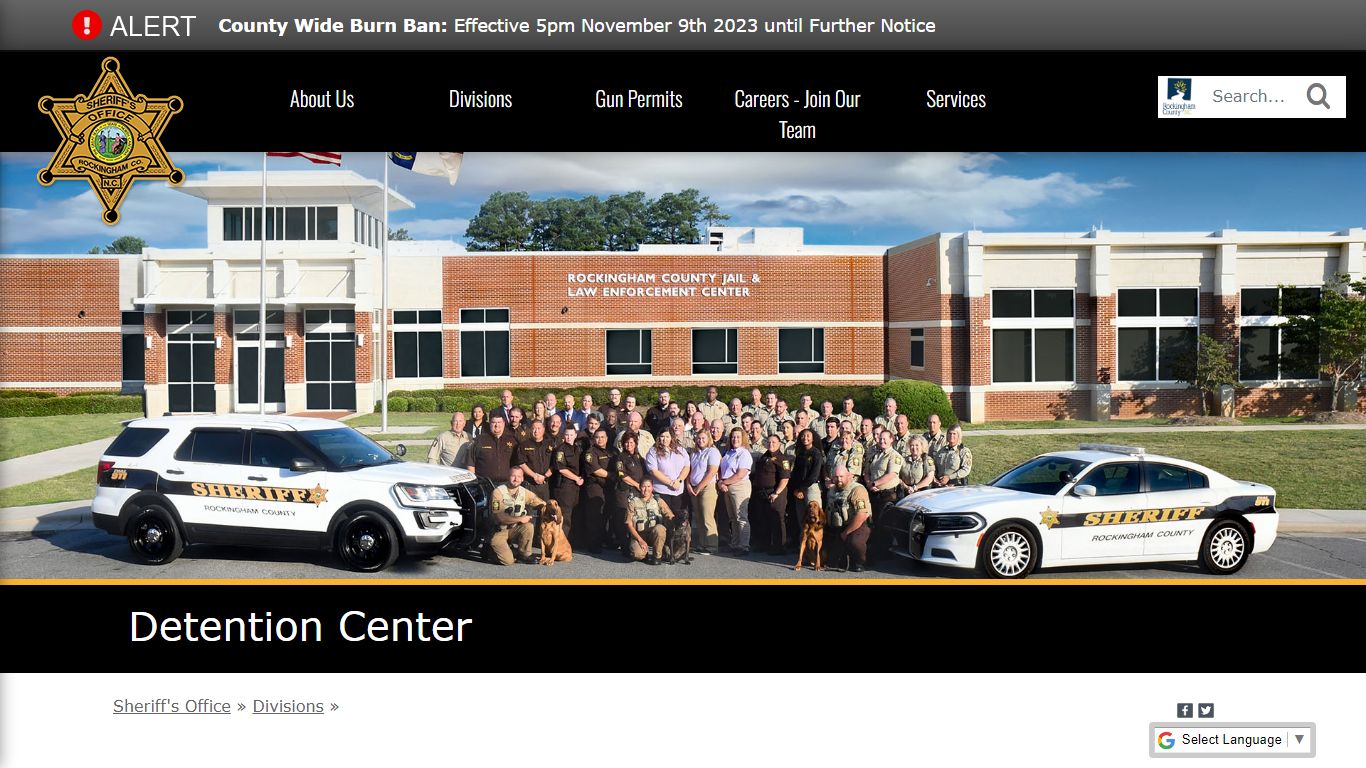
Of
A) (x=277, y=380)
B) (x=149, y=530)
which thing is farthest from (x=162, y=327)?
(x=149, y=530)

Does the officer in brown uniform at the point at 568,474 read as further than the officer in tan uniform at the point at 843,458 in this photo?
Yes

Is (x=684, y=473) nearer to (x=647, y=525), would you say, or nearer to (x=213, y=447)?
(x=647, y=525)

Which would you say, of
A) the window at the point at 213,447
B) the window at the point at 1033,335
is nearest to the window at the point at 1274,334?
the window at the point at 1033,335

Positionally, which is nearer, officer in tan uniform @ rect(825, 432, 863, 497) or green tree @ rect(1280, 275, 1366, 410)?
officer in tan uniform @ rect(825, 432, 863, 497)

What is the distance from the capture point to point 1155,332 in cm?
1545

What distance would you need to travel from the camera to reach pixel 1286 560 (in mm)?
9438

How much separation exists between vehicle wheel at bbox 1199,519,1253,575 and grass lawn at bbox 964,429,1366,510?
3634 millimetres

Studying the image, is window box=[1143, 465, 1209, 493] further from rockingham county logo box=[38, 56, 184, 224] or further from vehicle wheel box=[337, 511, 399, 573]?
rockingham county logo box=[38, 56, 184, 224]

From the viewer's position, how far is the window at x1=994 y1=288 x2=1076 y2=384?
16422 millimetres

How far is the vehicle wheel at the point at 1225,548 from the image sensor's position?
8.67m

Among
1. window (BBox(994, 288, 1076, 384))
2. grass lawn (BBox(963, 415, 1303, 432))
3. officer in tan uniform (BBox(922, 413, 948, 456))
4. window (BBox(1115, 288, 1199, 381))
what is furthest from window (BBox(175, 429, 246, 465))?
window (BBox(1115, 288, 1199, 381))

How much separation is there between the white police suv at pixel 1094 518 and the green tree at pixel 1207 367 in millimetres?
5098

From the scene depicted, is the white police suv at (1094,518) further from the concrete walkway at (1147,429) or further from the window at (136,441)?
the window at (136,441)
